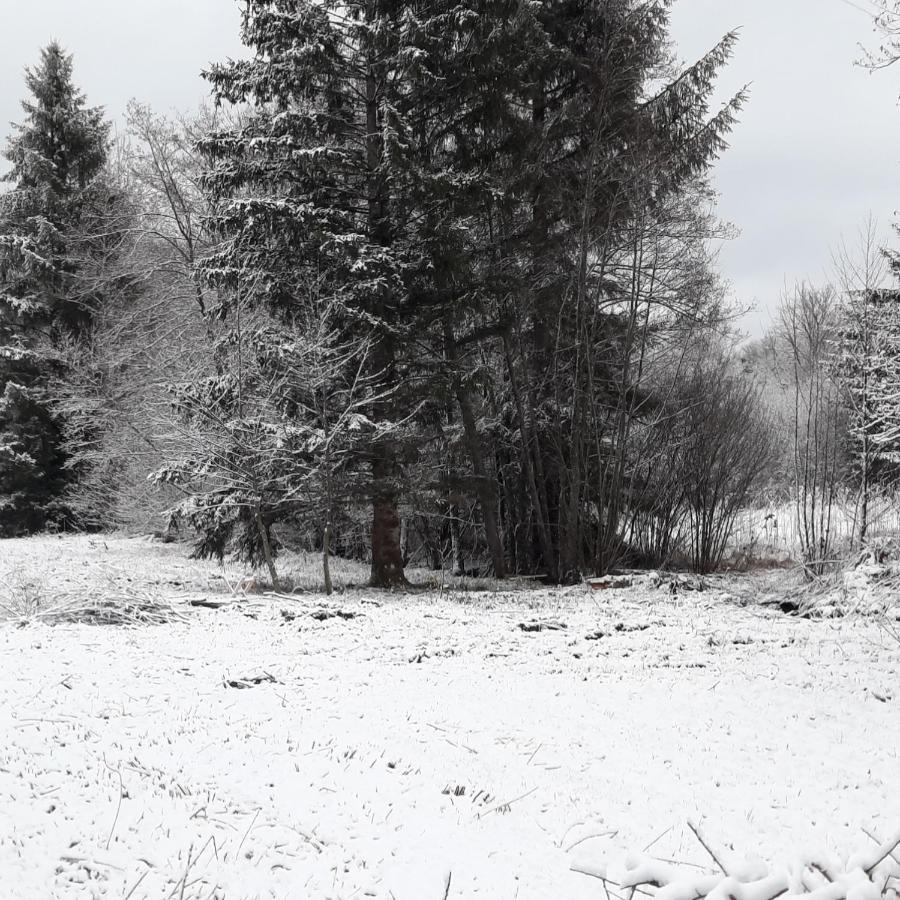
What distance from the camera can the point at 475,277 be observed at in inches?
503

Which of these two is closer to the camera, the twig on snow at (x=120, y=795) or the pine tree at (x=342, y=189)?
the twig on snow at (x=120, y=795)

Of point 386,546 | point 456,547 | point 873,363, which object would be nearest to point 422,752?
point 386,546

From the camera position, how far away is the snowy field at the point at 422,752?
135 inches

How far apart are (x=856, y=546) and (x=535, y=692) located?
759 centimetres

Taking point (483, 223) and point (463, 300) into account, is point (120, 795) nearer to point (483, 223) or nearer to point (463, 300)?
point (463, 300)

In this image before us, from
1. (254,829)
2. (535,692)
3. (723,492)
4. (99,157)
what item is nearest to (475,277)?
(723,492)

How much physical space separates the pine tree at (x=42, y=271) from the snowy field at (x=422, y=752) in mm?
15878

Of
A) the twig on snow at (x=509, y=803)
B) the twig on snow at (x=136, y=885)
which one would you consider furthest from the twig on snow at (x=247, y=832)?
the twig on snow at (x=509, y=803)

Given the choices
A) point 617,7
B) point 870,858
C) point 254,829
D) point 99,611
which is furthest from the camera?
point 617,7

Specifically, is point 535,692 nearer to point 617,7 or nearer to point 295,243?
point 295,243

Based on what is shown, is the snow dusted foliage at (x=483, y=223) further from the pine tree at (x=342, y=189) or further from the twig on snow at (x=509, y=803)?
the twig on snow at (x=509, y=803)

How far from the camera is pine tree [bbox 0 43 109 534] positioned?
22.0 metres

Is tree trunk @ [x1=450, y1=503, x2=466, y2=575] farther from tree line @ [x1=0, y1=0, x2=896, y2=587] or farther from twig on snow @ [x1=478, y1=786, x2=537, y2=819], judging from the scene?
twig on snow @ [x1=478, y1=786, x2=537, y2=819]

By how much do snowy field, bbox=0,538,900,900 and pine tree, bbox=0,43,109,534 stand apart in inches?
625
